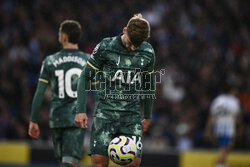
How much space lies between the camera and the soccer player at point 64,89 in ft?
23.4

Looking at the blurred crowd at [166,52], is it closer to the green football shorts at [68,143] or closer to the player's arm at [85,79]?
the green football shorts at [68,143]

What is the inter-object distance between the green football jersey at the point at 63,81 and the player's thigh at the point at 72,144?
0.35 feet

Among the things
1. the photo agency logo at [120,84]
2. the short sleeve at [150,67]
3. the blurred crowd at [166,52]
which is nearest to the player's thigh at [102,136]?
the photo agency logo at [120,84]

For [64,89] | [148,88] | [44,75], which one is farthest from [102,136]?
[44,75]

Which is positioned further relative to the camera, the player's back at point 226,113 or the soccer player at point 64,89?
the player's back at point 226,113

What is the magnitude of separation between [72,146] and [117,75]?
1.55 metres

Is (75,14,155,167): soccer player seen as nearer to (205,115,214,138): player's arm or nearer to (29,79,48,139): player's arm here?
(29,79,48,139): player's arm

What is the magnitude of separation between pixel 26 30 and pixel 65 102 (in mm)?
10086

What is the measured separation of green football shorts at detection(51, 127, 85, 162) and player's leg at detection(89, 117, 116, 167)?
45.7 inches

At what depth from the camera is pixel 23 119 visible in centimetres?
1481

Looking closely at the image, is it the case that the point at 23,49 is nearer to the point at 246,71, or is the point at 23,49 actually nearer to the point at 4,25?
the point at 4,25

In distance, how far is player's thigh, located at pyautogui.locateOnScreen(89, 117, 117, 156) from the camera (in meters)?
5.85

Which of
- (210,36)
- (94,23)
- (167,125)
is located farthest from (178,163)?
(94,23)

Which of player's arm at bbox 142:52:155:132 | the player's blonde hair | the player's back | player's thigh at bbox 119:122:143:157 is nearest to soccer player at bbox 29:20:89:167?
player's arm at bbox 142:52:155:132
